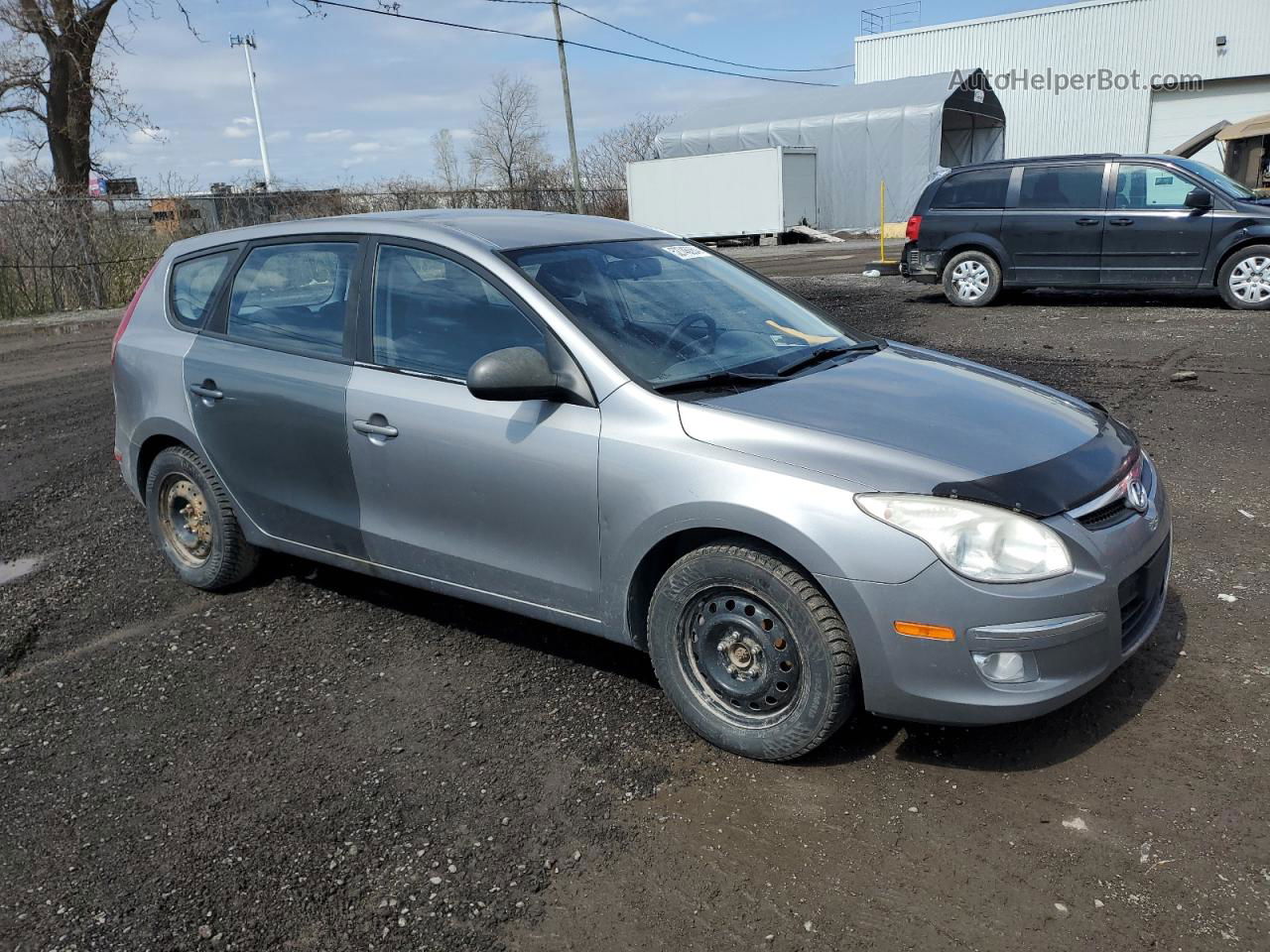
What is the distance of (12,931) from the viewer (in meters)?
2.71

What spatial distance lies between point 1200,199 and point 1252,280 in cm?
113

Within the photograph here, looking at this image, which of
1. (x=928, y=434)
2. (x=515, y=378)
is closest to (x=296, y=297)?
(x=515, y=378)

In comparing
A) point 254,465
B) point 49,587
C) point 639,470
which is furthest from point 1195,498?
point 49,587

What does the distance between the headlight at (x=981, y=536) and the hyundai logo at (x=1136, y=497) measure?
0.53 m

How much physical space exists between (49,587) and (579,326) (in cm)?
343

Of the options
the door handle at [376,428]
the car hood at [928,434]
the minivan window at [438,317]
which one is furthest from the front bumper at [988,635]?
the door handle at [376,428]

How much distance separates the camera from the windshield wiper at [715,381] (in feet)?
11.2

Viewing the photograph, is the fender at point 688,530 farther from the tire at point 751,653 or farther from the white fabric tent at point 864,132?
the white fabric tent at point 864,132

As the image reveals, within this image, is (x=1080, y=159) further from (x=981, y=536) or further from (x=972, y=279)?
(x=981, y=536)

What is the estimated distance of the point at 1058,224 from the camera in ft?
40.5

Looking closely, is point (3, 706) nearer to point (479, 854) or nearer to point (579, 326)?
point (479, 854)

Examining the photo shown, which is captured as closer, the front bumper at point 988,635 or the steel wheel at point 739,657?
the front bumper at point 988,635

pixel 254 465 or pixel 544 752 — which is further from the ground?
pixel 254 465

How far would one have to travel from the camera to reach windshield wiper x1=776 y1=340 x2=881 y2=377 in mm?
3754
